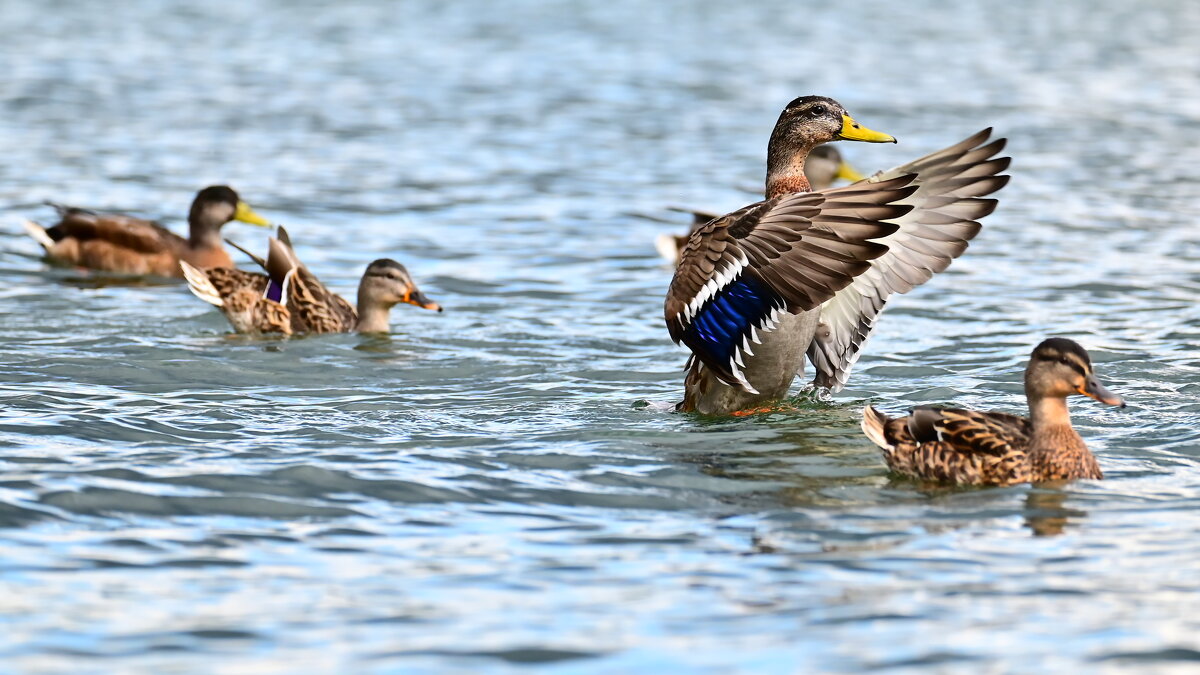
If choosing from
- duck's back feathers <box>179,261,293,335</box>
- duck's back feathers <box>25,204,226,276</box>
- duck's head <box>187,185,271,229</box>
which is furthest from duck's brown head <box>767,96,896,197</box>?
duck's back feathers <box>25,204,226,276</box>

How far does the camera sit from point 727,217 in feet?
30.4

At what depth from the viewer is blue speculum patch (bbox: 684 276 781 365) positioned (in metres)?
9.30

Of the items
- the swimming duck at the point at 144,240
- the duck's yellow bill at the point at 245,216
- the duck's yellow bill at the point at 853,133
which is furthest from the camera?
the duck's yellow bill at the point at 245,216

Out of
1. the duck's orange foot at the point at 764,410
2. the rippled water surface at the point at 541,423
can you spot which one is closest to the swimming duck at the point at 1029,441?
the rippled water surface at the point at 541,423

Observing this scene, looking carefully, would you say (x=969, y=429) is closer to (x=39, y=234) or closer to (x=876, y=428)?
(x=876, y=428)

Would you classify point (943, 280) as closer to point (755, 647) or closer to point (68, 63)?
point (755, 647)

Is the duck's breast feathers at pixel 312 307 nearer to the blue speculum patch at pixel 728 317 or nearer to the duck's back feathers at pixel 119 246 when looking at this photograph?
the duck's back feathers at pixel 119 246

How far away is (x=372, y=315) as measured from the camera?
13.8 metres

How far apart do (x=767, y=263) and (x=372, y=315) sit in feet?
17.9

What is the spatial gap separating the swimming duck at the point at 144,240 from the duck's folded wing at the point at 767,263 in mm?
7748

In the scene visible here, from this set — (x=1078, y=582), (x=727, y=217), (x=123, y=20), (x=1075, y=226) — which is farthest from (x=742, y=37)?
(x=1078, y=582)

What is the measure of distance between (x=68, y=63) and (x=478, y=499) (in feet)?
77.5

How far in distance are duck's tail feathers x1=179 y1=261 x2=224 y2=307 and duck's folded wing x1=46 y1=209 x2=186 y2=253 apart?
2636mm

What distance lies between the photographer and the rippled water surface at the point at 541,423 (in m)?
6.58
